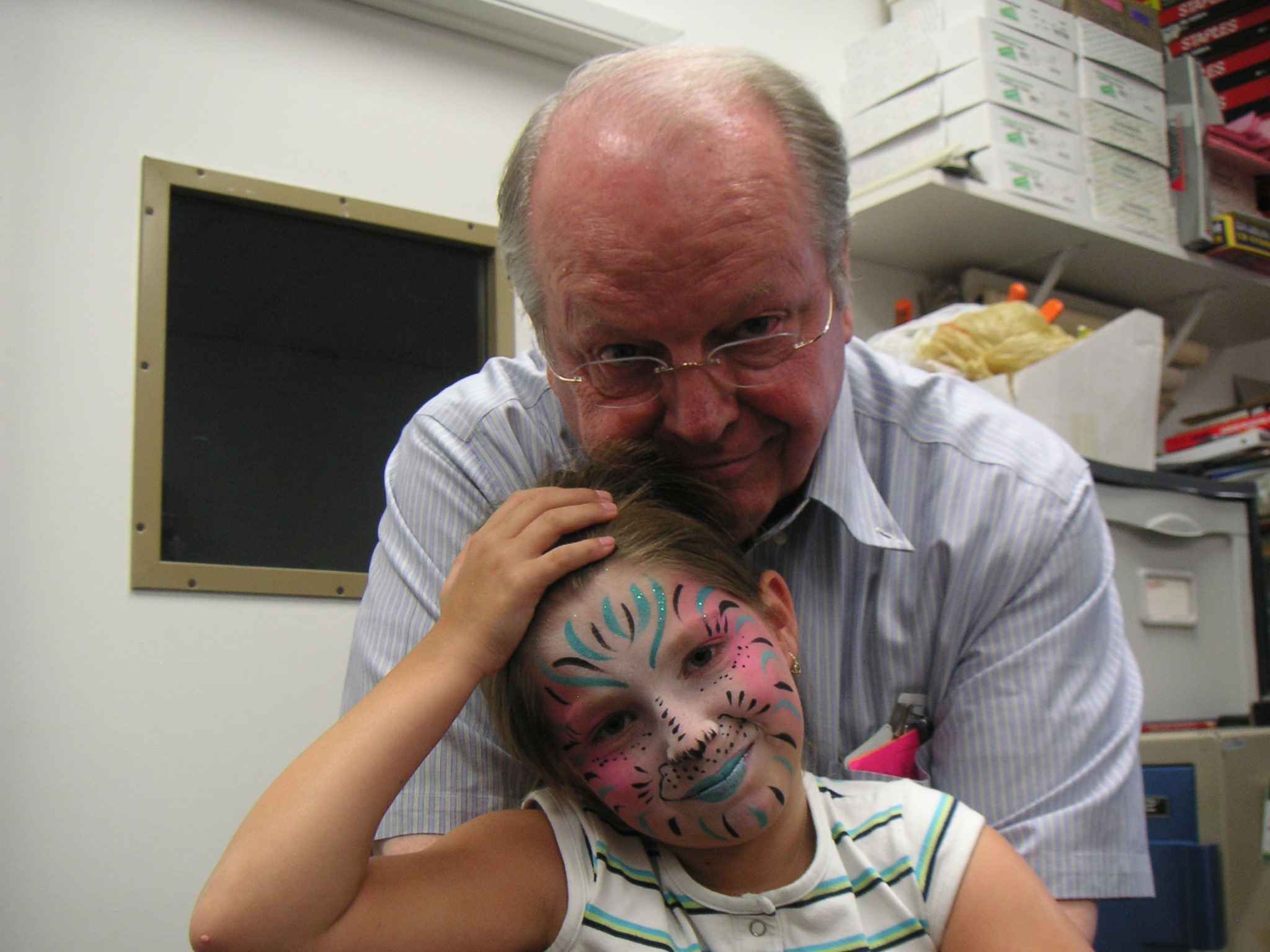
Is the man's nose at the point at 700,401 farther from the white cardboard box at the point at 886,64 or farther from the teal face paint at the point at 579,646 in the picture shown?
the white cardboard box at the point at 886,64

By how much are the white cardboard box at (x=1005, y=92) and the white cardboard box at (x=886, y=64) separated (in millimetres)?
69

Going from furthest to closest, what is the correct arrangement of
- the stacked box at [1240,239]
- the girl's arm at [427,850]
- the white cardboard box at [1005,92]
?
1. the stacked box at [1240,239]
2. the white cardboard box at [1005,92]
3. the girl's arm at [427,850]

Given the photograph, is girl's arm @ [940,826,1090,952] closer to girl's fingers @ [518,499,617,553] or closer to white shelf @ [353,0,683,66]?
girl's fingers @ [518,499,617,553]

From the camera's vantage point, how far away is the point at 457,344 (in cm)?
232

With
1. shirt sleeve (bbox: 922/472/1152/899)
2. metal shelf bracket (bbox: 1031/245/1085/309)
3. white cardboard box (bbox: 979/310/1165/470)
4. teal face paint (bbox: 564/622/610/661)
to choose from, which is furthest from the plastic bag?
teal face paint (bbox: 564/622/610/661)

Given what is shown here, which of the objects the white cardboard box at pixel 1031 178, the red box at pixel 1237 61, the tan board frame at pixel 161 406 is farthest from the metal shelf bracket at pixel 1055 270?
the tan board frame at pixel 161 406

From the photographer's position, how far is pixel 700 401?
3.51ft

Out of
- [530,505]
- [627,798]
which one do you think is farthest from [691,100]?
[627,798]

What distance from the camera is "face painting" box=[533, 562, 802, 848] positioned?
950 millimetres

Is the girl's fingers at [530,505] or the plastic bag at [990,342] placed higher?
the plastic bag at [990,342]

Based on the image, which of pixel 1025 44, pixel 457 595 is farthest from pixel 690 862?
pixel 1025 44

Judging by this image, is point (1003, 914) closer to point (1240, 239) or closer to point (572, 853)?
point (572, 853)

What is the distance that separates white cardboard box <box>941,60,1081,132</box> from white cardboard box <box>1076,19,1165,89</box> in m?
0.19

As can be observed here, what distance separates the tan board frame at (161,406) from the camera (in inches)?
74.3
